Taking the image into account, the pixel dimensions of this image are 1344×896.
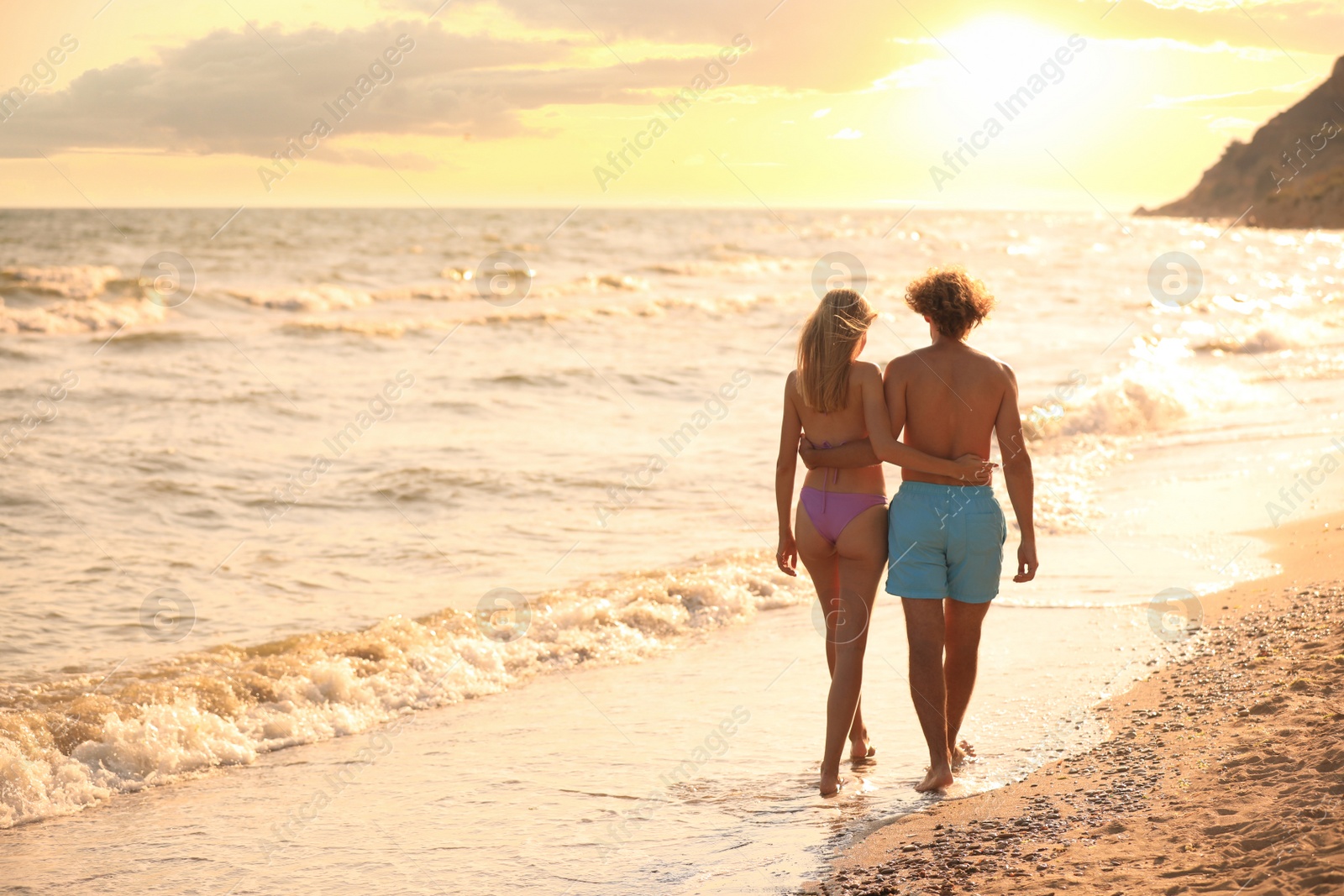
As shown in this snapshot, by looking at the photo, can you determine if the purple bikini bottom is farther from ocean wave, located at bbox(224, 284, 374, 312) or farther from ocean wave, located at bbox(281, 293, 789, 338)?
ocean wave, located at bbox(224, 284, 374, 312)

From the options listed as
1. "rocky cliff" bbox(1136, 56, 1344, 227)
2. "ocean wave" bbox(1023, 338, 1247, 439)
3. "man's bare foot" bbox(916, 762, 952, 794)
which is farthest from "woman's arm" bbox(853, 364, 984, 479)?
"rocky cliff" bbox(1136, 56, 1344, 227)

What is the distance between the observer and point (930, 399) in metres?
3.98

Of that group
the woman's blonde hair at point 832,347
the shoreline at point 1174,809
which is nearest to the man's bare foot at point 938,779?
the shoreline at point 1174,809

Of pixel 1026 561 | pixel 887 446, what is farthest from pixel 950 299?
pixel 1026 561

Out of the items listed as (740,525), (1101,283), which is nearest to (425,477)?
(740,525)

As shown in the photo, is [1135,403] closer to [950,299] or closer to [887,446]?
[950,299]

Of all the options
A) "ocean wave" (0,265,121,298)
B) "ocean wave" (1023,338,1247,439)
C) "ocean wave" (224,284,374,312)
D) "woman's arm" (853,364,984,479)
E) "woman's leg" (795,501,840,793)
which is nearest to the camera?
"woman's arm" (853,364,984,479)

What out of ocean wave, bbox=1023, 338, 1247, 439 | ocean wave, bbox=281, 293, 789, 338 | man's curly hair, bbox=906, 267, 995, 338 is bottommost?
ocean wave, bbox=1023, 338, 1247, 439

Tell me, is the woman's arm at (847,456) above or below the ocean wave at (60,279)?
below

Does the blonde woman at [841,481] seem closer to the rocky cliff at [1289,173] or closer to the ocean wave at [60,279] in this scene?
the ocean wave at [60,279]

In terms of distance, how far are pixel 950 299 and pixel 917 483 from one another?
2.29 feet

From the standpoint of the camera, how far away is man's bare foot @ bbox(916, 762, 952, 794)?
3984 mm

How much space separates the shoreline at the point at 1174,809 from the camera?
2.92m

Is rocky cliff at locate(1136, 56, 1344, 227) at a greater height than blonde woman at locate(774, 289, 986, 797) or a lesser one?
greater
